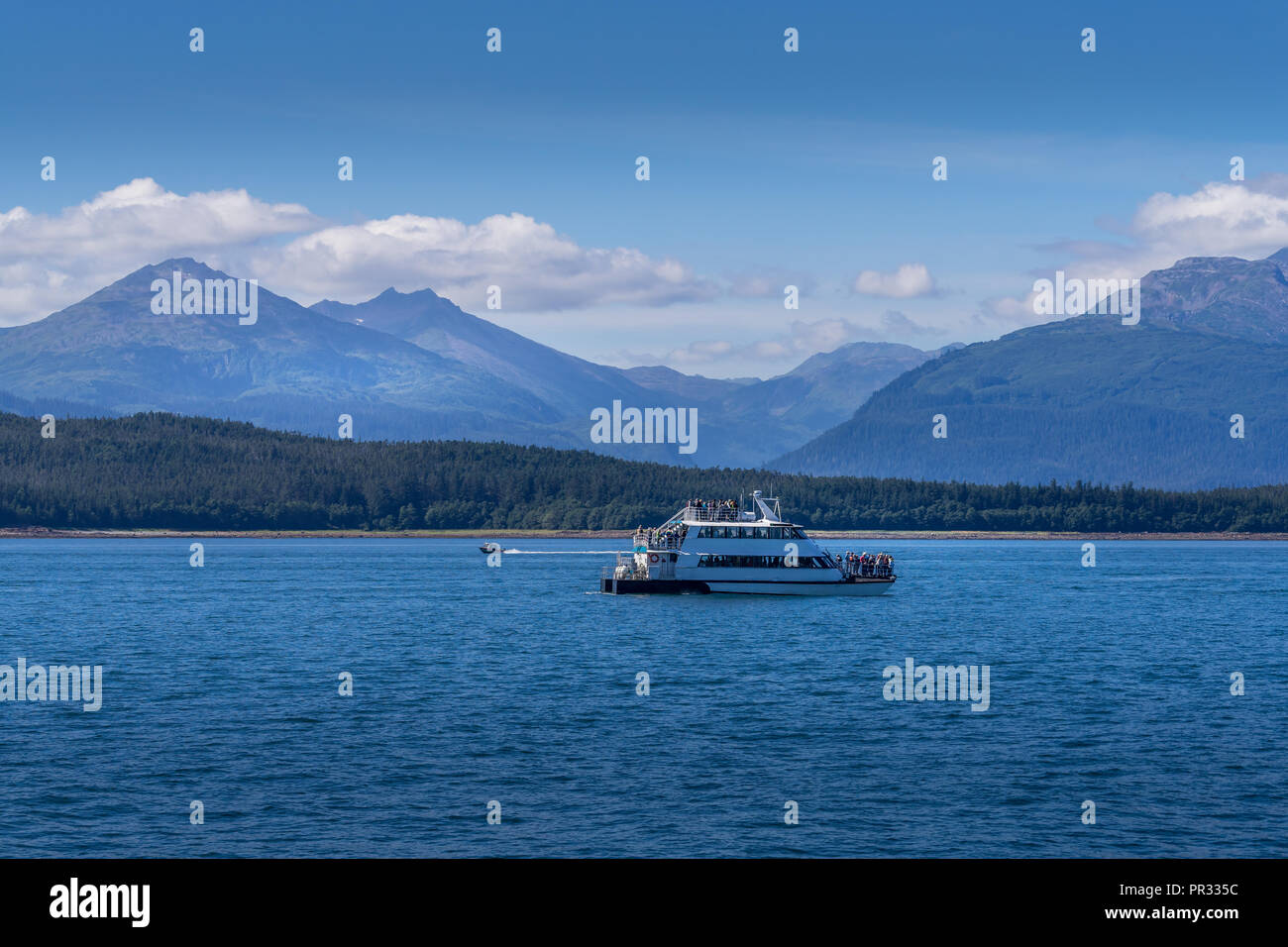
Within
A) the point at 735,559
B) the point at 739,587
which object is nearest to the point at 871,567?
the point at 739,587

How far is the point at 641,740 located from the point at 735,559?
7900 cm

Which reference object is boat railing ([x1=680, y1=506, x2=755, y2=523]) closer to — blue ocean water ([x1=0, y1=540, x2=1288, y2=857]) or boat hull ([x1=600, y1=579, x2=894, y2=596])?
boat hull ([x1=600, y1=579, x2=894, y2=596])

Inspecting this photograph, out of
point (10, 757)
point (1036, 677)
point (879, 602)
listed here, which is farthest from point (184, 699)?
point (879, 602)

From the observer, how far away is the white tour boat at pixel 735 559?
13338 cm

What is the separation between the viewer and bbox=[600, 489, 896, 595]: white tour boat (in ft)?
438

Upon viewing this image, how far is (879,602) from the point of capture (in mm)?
137750

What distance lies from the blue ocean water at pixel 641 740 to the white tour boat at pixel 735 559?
17962 mm
